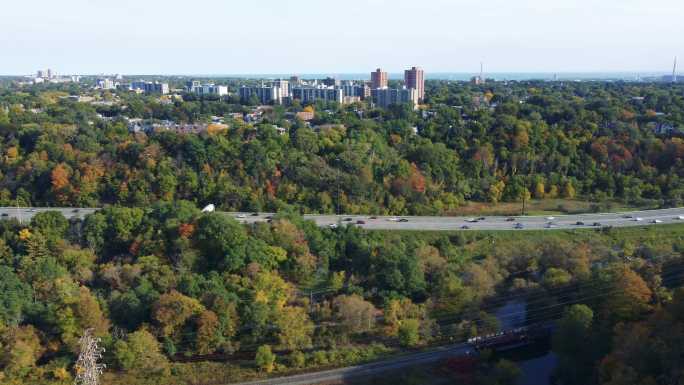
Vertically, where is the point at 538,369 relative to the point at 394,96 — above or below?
below

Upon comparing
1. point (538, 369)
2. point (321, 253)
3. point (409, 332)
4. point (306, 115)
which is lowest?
point (538, 369)

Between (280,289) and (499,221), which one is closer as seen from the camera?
(280,289)

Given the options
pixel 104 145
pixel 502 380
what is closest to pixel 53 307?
pixel 502 380

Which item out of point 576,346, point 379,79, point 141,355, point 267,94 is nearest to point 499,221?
point 576,346

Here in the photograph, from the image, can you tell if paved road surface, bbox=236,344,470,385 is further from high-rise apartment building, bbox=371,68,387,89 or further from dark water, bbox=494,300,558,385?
high-rise apartment building, bbox=371,68,387,89

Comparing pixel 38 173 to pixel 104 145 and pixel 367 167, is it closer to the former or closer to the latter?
pixel 104 145

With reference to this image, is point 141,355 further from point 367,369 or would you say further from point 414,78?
point 414,78
